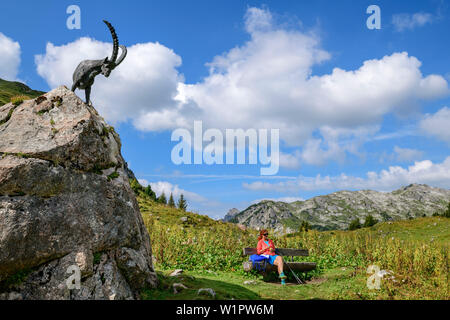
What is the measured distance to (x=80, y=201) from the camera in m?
7.26

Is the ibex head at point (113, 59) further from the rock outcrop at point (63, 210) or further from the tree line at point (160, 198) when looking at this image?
the tree line at point (160, 198)

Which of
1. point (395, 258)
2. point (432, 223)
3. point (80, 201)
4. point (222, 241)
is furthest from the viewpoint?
point (432, 223)

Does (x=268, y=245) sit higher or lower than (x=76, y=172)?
lower

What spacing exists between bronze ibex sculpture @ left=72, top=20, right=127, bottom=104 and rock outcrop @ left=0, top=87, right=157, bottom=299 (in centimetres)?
110

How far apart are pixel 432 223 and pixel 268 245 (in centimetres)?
2826

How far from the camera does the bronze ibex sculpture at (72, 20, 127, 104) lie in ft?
31.4

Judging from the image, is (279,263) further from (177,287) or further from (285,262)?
(177,287)

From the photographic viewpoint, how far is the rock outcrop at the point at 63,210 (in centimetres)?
646

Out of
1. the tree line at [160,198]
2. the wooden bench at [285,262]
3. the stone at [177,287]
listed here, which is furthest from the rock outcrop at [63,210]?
the tree line at [160,198]

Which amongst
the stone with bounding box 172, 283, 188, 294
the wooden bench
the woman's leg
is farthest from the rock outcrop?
the wooden bench

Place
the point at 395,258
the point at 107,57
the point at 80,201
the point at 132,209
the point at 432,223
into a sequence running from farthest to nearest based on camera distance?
the point at 432,223
the point at 395,258
the point at 107,57
the point at 132,209
the point at 80,201
